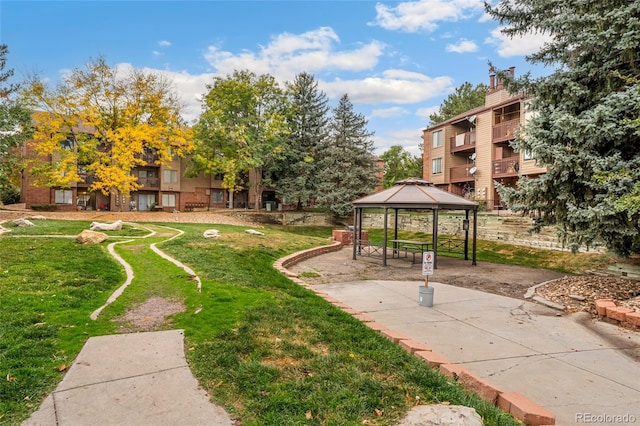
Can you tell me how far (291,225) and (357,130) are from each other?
31.4 ft

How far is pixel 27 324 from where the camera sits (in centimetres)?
430

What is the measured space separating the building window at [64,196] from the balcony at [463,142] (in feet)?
107

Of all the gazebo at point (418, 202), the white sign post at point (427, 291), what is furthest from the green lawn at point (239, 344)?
the gazebo at point (418, 202)

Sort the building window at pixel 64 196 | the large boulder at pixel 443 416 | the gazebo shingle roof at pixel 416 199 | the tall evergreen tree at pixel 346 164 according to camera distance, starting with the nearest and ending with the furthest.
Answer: the large boulder at pixel 443 416
the gazebo shingle roof at pixel 416 199
the tall evergreen tree at pixel 346 164
the building window at pixel 64 196

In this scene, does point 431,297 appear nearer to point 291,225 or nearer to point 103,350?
point 103,350

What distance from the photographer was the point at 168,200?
35.7 metres

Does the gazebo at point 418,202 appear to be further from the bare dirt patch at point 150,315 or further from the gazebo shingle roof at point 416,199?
the bare dirt patch at point 150,315

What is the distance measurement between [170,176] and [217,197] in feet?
16.6

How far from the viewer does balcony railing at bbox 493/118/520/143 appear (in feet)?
74.0

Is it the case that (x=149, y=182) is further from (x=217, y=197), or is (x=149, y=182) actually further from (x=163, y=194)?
(x=217, y=197)

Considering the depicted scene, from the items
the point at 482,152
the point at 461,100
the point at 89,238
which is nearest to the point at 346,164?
the point at 482,152

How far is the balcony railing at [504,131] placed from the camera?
74.0 feet

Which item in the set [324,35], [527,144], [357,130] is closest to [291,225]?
[357,130]

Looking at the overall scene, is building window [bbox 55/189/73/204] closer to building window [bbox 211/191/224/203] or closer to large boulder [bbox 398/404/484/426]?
building window [bbox 211/191/224/203]
